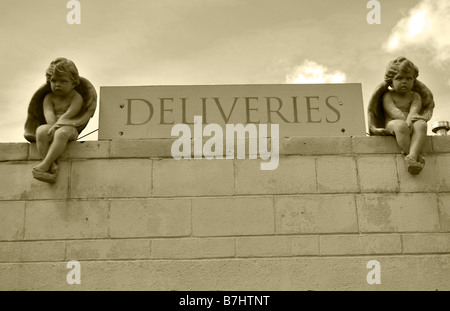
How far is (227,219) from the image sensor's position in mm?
7352

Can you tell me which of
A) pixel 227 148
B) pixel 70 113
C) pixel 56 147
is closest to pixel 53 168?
pixel 56 147

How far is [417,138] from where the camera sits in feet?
24.6

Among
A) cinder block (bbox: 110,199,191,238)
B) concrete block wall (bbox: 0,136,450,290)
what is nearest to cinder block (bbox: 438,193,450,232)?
concrete block wall (bbox: 0,136,450,290)

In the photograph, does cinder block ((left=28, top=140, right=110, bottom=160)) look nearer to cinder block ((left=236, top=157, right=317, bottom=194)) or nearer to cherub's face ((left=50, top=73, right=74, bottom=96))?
cherub's face ((left=50, top=73, right=74, bottom=96))

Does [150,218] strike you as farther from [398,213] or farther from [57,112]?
[398,213]

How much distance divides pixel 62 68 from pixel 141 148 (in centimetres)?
145

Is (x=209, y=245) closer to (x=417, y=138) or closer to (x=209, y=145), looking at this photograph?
(x=209, y=145)

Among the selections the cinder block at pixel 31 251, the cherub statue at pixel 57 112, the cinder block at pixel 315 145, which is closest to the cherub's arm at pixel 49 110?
the cherub statue at pixel 57 112

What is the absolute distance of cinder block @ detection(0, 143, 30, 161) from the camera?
7.58 m

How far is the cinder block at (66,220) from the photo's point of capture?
7262 mm

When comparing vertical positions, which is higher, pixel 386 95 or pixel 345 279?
pixel 386 95

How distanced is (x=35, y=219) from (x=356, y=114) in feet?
14.5
